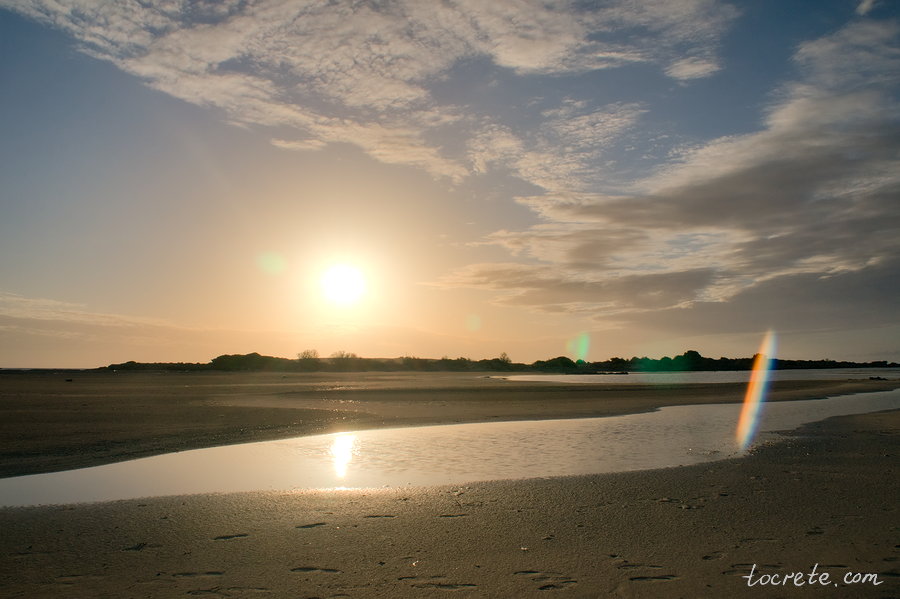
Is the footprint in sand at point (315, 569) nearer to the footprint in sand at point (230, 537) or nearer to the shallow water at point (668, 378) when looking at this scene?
the footprint in sand at point (230, 537)

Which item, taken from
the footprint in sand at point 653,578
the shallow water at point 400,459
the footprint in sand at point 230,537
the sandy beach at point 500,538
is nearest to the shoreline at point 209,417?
the shallow water at point 400,459

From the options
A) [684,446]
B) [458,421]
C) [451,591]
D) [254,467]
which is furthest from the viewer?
[458,421]

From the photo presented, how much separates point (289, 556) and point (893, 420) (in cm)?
2693

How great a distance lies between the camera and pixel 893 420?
990 inches

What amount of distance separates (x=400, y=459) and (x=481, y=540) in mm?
8051

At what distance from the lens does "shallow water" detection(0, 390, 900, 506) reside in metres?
12.8

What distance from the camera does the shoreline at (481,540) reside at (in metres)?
6.76

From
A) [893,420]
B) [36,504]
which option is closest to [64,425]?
[36,504]

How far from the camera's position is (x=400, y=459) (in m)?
16.3

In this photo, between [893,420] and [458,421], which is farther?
[458,421]

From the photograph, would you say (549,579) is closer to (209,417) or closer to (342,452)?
(342,452)

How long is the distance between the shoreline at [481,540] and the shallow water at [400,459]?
141 cm

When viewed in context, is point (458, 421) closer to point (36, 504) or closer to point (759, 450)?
point (759, 450)

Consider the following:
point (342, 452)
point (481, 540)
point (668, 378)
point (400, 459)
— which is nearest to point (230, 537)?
point (481, 540)
